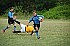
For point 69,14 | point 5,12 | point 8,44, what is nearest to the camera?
point 8,44

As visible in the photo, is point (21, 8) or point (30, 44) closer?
point (30, 44)

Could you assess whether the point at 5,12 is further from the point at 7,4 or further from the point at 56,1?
the point at 56,1

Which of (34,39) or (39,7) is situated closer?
(34,39)

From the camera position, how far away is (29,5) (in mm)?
43281

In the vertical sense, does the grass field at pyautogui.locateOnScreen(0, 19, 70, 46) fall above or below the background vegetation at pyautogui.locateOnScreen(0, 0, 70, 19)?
above

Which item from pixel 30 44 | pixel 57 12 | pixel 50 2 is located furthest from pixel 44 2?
pixel 30 44

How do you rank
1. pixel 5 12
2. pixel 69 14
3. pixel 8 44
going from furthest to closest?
pixel 5 12 → pixel 69 14 → pixel 8 44

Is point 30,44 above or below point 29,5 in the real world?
above

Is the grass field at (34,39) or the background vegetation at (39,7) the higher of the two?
the grass field at (34,39)

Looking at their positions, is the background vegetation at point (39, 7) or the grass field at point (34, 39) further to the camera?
the background vegetation at point (39, 7)

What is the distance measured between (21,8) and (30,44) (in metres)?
28.9

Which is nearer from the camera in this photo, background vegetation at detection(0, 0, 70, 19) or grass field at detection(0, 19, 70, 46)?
grass field at detection(0, 19, 70, 46)

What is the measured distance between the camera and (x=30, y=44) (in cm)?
1369

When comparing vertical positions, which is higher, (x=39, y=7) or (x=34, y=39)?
(x=34, y=39)
